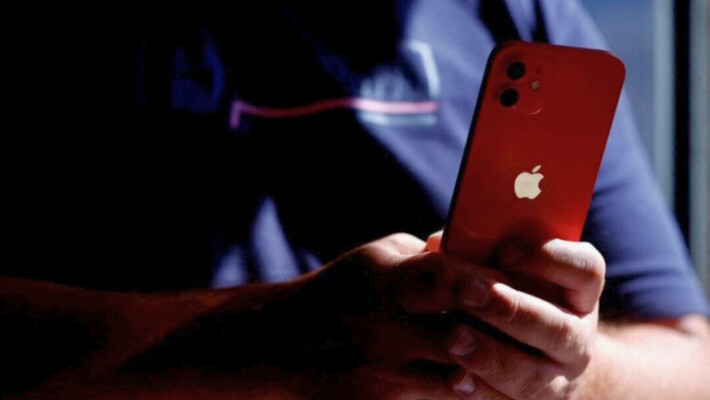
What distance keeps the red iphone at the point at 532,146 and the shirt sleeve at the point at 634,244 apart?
0.95 feet

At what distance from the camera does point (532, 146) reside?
Result: 612 millimetres

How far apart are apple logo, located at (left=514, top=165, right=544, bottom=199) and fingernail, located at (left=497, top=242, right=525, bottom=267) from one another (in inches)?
1.8

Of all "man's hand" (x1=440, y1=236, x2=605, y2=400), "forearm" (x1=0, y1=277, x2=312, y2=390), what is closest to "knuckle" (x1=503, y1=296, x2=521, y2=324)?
"man's hand" (x1=440, y1=236, x2=605, y2=400)

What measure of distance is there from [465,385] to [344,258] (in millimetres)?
164

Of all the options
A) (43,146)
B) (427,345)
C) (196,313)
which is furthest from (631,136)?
(43,146)

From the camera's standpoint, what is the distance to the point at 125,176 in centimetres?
85

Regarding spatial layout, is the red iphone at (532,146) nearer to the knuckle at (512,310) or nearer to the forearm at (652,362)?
the knuckle at (512,310)

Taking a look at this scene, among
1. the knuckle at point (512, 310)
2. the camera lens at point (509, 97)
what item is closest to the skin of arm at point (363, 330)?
the knuckle at point (512, 310)

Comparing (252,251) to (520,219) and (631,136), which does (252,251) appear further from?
(631,136)

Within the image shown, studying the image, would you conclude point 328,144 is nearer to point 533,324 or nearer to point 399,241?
point 399,241

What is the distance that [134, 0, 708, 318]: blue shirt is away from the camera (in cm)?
87

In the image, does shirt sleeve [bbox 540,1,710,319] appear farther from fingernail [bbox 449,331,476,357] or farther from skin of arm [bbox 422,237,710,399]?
fingernail [bbox 449,331,476,357]

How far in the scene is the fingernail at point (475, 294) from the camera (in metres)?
0.57

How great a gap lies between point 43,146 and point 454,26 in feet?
1.88
